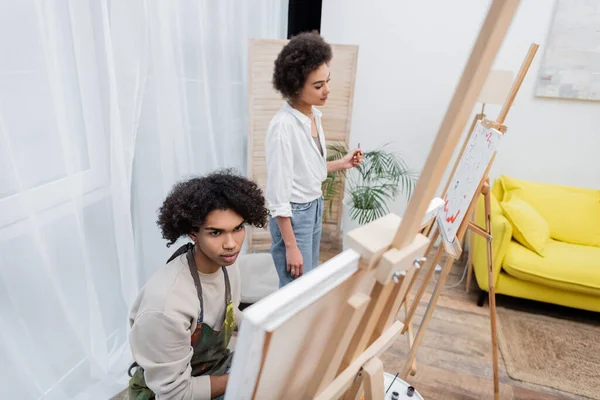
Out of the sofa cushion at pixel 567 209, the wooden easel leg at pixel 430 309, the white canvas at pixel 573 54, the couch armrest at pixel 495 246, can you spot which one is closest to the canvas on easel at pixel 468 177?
the wooden easel leg at pixel 430 309

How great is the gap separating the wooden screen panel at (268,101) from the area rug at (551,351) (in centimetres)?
136

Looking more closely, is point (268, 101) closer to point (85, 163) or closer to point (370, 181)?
point (370, 181)

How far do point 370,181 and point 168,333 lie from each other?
2.44 meters

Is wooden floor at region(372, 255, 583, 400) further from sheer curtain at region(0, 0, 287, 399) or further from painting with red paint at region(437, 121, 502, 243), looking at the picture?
sheer curtain at region(0, 0, 287, 399)

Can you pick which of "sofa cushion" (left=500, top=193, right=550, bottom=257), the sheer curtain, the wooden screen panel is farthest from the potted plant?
the sheer curtain

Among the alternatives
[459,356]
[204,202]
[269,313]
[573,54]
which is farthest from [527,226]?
[269,313]

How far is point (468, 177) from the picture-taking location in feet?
4.17

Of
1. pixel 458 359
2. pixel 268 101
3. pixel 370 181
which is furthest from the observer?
pixel 370 181

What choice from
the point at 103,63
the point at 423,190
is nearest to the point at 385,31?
the point at 103,63

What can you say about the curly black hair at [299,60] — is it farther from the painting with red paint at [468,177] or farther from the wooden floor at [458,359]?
the wooden floor at [458,359]

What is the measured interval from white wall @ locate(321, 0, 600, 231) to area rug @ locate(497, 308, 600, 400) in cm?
117

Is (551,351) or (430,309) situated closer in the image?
(430,309)

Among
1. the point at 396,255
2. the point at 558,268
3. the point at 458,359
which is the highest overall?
the point at 396,255

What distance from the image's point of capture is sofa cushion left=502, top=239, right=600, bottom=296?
7.24 ft
